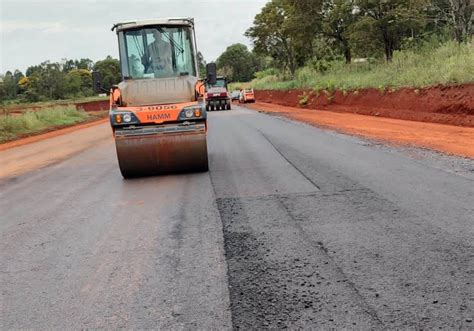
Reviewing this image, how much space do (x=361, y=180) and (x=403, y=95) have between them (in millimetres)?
14691

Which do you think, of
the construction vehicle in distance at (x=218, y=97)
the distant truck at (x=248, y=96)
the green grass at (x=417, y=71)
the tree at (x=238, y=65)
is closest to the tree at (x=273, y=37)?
the distant truck at (x=248, y=96)

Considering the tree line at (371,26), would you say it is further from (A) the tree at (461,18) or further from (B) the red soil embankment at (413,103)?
(B) the red soil embankment at (413,103)

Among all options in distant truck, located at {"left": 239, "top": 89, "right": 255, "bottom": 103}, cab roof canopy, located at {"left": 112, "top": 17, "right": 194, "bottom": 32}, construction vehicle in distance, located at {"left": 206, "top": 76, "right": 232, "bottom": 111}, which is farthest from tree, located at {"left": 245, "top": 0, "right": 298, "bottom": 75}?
cab roof canopy, located at {"left": 112, "top": 17, "right": 194, "bottom": 32}

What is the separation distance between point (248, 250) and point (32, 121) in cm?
2600

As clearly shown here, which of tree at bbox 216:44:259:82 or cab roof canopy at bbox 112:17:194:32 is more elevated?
tree at bbox 216:44:259:82

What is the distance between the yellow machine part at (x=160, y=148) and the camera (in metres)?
8.77

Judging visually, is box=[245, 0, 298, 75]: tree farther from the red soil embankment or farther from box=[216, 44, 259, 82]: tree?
box=[216, 44, 259, 82]: tree

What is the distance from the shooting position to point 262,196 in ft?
23.1

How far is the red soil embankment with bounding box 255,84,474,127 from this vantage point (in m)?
16.4

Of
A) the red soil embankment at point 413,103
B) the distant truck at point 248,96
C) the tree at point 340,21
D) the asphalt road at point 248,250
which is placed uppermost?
the tree at point 340,21

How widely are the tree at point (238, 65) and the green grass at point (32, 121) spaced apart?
96047mm

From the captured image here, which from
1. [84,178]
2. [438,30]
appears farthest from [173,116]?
[438,30]

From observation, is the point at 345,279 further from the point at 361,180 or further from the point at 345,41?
the point at 345,41

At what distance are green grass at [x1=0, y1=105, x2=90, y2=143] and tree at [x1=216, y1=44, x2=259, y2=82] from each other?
96.0 meters
